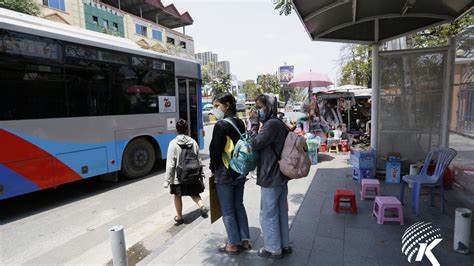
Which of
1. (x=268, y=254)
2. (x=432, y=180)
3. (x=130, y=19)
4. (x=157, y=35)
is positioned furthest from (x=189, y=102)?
(x=157, y=35)

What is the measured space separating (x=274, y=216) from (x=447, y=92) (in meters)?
4.74

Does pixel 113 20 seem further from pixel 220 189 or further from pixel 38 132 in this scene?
pixel 220 189

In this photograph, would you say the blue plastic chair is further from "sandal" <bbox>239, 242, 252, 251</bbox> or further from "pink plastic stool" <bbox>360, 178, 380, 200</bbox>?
"sandal" <bbox>239, 242, 252, 251</bbox>

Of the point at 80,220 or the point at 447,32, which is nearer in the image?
the point at 80,220

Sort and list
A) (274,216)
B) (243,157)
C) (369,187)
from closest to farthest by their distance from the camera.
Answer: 1. (243,157)
2. (274,216)
3. (369,187)

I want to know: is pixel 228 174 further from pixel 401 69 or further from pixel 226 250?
pixel 401 69

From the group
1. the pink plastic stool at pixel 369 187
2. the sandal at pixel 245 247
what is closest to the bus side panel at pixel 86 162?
the sandal at pixel 245 247

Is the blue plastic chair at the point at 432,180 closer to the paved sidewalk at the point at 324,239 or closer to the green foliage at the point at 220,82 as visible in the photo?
the paved sidewalk at the point at 324,239

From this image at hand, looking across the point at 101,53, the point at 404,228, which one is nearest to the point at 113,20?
the point at 101,53

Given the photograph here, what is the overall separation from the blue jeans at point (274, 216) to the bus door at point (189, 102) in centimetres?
520

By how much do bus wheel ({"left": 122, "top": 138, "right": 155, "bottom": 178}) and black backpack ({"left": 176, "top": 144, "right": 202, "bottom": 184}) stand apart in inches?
113

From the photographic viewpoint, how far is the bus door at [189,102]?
7652mm

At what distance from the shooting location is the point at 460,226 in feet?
9.91

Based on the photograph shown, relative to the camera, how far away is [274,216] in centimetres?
291
